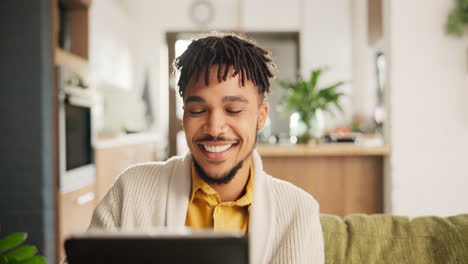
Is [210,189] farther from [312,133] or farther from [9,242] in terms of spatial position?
[312,133]

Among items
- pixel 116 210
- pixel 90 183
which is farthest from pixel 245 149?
pixel 90 183

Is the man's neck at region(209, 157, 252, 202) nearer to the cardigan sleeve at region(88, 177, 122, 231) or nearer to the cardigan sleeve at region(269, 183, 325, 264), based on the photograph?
the cardigan sleeve at region(269, 183, 325, 264)

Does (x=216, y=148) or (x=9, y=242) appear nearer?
(x=9, y=242)

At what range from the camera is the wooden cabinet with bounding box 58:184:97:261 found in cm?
272

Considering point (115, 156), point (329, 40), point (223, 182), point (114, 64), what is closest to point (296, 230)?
point (223, 182)

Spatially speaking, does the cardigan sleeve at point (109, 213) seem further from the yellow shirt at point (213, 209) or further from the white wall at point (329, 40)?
the white wall at point (329, 40)

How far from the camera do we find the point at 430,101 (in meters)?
2.45

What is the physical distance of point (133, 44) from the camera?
6.43 m

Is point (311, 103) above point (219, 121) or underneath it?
above

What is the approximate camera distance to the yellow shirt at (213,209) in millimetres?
1090

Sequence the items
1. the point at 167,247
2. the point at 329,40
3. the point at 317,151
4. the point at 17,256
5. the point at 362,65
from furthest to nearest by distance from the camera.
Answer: the point at 329,40 → the point at 362,65 → the point at 317,151 → the point at 17,256 → the point at 167,247

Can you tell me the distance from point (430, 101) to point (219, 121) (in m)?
1.82

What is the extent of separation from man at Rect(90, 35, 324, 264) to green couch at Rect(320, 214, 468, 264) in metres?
0.20

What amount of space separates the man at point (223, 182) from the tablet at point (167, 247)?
1.72ft
